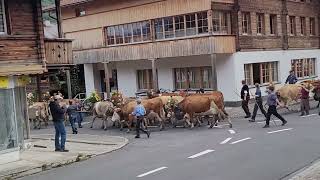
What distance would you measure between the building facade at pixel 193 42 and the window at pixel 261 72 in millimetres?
64

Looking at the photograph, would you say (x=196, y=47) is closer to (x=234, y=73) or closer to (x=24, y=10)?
(x=234, y=73)

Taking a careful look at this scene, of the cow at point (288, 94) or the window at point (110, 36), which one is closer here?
the cow at point (288, 94)

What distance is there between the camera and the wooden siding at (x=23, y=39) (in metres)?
16.6

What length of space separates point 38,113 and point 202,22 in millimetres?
11028

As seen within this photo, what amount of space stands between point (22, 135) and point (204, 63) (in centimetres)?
1793

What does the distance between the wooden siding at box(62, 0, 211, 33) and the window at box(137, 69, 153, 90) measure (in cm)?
407

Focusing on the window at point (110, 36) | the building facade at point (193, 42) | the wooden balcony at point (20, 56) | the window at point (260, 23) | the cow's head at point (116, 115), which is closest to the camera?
the wooden balcony at point (20, 56)

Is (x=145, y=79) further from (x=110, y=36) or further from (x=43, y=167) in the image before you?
(x=43, y=167)

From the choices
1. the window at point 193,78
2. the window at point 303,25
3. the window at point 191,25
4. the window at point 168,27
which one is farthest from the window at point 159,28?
the window at point 303,25

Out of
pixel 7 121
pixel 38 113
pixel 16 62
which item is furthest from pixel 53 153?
pixel 38 113

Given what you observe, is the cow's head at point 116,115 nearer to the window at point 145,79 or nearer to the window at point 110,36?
the window at point 145,79

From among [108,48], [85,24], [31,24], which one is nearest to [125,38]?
[108,48]

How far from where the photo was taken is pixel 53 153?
1752 cm

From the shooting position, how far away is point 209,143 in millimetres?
17250
